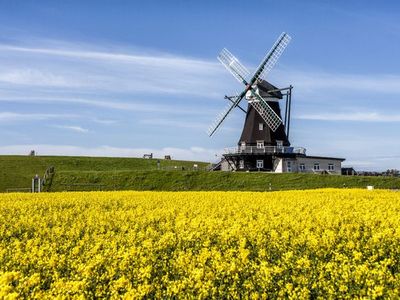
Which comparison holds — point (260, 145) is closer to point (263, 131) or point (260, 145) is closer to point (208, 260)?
point (263, 131)

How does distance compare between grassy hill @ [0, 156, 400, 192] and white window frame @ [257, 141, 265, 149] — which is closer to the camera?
grassy hill @ [0, 156, 400, 192]

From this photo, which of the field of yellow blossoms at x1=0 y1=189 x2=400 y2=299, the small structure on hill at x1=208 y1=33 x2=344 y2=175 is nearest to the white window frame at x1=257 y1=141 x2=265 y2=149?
the small structure on hill at x1=208 y1=33 x2=344 y2=175

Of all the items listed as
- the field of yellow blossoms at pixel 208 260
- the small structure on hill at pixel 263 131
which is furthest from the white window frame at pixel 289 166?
the field of yellow blossoms at pixel 208 260

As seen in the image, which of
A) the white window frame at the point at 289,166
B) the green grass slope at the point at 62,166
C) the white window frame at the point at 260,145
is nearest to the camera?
the green grass slope at the point at 62,166

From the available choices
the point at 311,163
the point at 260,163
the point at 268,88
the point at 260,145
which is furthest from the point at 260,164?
the point at 268,88

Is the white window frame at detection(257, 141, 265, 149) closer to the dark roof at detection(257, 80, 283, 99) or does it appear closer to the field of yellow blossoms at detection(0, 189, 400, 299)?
the dark roof at detection(257, 80, 283, 99)

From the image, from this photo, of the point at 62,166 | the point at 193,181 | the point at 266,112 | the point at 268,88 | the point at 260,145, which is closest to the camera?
the point at 193,181

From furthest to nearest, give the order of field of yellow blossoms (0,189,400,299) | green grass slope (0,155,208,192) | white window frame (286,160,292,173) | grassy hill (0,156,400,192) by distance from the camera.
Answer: white window frame (286,160,292,173)
green grass slope (0,155,208,192)
grassy hill (0,156,400,192)
field of yellow blossoms (0,189,400,299)

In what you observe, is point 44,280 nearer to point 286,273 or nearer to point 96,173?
point 286,273

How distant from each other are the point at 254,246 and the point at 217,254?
2864mm

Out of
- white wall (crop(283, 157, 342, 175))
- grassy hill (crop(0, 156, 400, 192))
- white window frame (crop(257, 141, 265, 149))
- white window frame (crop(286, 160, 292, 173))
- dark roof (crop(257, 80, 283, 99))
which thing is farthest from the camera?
white wall (crop(283, 157, 342, 175))

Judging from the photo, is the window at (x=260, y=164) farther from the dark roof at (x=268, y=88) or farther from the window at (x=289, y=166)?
the dark roof at (x=268, y=88)

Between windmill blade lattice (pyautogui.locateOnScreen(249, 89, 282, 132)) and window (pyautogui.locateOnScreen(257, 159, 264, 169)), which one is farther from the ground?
windmill blade lattice (pyautogui.locateOnScreen(249, 89, 282, 132))

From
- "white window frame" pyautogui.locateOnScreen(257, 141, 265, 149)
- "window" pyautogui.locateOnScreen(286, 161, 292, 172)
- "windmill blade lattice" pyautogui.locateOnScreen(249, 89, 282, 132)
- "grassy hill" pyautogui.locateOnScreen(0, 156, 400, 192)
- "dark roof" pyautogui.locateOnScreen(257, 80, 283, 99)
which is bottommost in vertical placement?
"grassy hill" pyautogui.locateOnScreen(0, 156, 400, 192)
